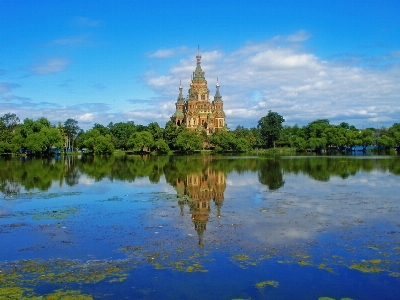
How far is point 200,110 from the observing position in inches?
4144

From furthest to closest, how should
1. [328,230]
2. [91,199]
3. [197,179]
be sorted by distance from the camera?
[197,179] → [91,199] → [328,230]

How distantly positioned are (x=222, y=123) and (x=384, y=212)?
89.7 meters

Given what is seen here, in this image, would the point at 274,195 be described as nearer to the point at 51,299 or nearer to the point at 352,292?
the point at 352,292

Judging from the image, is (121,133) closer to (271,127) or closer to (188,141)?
(188,141)

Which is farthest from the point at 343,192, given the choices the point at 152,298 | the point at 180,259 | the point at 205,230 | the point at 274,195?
the point at 152,298

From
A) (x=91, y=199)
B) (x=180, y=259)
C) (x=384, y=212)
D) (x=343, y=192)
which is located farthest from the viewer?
(x=343, y=192)

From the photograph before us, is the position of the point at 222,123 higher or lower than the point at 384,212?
higher

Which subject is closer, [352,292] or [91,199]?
[352,292]

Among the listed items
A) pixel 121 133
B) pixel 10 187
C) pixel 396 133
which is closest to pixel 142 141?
pixel 121 133

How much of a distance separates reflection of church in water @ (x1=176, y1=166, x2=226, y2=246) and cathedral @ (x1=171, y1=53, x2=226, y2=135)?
230ft

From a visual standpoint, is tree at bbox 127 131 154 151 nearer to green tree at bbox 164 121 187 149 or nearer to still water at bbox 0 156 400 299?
green tree at bbox 164 121 187 149

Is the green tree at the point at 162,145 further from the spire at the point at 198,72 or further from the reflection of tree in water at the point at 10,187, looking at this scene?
the reflection of tree in water at the point at 10,187

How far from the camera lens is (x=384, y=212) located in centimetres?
1738

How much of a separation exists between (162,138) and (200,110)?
1860 centimetres
